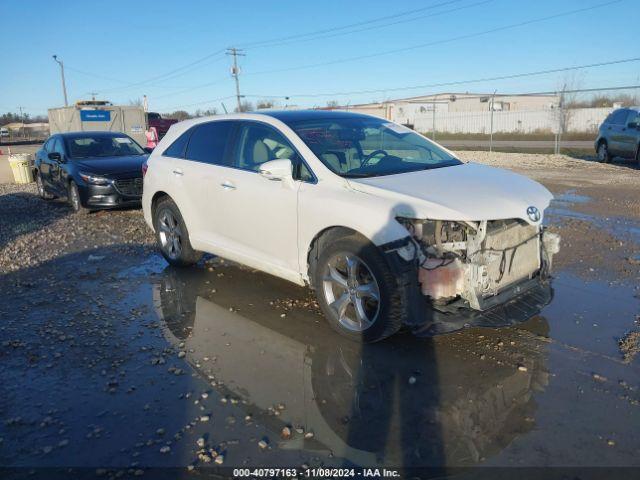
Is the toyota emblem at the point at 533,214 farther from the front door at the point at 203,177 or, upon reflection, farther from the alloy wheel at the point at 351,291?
the front door at the point at 203,177

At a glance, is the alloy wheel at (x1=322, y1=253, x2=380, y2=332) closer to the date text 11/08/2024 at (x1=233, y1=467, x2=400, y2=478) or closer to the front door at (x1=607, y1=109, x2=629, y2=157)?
the date text 11/08/2024 at (x1=233, y1=467, x2=400, y2=478)

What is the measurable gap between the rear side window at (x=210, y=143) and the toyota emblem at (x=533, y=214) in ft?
9.69

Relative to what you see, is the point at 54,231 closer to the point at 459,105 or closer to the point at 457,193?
the point at 457,193

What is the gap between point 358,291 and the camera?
4.24m

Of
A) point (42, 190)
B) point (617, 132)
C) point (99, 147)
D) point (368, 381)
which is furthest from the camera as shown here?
point (617, 132)

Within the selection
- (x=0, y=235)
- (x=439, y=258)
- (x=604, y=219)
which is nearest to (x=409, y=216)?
(x=439, y=258)

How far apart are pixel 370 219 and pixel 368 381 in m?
1.18

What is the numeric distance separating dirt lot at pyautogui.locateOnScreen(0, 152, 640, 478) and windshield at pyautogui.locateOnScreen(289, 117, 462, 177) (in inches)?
56.6

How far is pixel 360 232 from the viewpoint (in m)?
4.12

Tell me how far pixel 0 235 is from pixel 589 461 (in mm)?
9086

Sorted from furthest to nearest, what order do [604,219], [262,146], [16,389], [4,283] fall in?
[604,219] → [4,283] → [262,146] → [16,389]

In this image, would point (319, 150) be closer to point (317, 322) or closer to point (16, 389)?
point (317, 322)

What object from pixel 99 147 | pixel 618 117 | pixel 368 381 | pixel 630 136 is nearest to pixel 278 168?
pixel 368 381

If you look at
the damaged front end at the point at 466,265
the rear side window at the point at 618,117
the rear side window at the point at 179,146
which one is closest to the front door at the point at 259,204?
the rear side window at the point at 179,146
